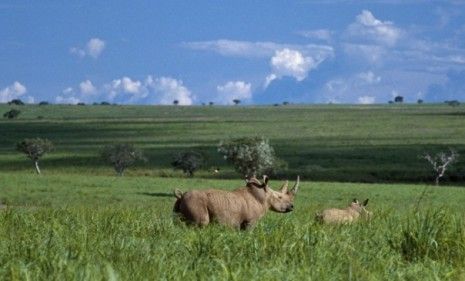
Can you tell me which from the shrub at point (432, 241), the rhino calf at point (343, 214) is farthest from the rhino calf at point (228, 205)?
the shrub at point (432, 241)

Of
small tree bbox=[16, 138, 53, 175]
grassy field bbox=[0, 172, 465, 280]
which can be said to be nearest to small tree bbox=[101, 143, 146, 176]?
small tree bbox=[16, 138, 53, 175]

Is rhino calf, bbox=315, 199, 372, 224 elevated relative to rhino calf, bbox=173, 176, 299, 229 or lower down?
lower down

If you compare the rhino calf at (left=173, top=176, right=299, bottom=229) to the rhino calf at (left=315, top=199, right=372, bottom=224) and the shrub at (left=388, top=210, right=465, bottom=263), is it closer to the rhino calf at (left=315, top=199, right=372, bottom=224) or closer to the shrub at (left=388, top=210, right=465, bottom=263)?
the rhino calf at (left=315, top=199, right=372, bottom=224)

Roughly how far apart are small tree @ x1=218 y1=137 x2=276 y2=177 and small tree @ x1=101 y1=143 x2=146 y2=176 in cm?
1643

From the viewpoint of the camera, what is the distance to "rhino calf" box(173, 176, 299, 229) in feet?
50.2

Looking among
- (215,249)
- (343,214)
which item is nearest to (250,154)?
(343,214)

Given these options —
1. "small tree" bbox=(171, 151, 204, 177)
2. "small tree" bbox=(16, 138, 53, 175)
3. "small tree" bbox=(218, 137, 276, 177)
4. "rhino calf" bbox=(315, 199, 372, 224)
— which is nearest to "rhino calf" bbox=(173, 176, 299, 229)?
"rhino calf" bbox=(315, 199, 372, 224)

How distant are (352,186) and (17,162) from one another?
1909 inches

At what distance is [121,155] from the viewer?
87.1 metres

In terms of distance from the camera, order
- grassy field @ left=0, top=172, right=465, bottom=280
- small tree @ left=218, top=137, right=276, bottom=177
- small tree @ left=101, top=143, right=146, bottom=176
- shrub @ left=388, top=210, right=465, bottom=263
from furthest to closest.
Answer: small tree @ left=101, top=143, right=146, bottom=176, small tree @ left=218, top=137, right=276, bottom=177, shrub @ left=388, top=210, right=465, bottom=263, grassy field @ left=0, top=172, right=465, bottom=280

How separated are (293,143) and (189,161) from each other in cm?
4972

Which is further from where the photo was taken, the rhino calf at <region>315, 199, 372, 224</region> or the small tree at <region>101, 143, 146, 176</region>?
the small tree at <region>101, 143, 146, 176</region>

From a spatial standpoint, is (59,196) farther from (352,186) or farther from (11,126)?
(11,126)

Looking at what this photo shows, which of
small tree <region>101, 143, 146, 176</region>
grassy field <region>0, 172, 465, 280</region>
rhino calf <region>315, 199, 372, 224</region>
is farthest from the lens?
small tree <region>101, 143, 146, 176</region>
